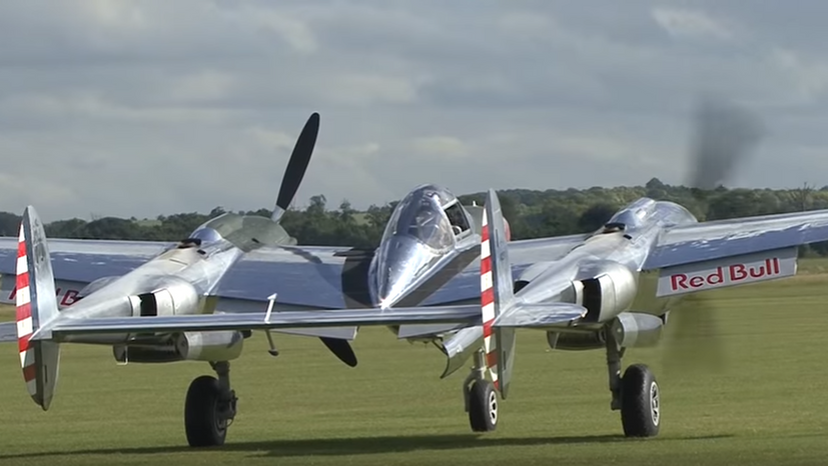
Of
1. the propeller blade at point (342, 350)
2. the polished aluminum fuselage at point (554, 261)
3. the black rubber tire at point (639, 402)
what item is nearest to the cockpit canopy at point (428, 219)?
the polished aluminum fuselage at point (554, 261)

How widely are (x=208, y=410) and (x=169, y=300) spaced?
95.8 inches

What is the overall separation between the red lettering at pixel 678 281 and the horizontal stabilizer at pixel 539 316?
3.79 metres

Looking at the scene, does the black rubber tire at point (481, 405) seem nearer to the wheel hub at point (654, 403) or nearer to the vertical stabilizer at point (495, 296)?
the wheel hub at point (654, 403)

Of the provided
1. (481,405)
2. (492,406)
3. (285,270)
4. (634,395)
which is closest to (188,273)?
(285,270)

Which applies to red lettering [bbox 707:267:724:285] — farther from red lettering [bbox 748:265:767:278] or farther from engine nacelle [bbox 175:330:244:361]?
engine nacelle [bbox 175:330:244:361]

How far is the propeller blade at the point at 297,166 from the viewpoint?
2806 centimetres

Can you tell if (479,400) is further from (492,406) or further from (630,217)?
(630,217)

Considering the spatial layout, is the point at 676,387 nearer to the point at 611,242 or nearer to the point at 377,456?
the point at 611,242

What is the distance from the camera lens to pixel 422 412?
95.6 feet

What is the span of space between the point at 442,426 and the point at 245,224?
175 inches

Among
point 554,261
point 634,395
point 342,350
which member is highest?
point 554,261

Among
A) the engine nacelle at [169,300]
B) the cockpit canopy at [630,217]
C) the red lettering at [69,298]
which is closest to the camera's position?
the engine nacelle at [169,300]

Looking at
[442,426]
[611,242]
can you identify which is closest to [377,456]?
[611,242]

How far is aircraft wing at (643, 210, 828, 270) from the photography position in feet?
70.7
